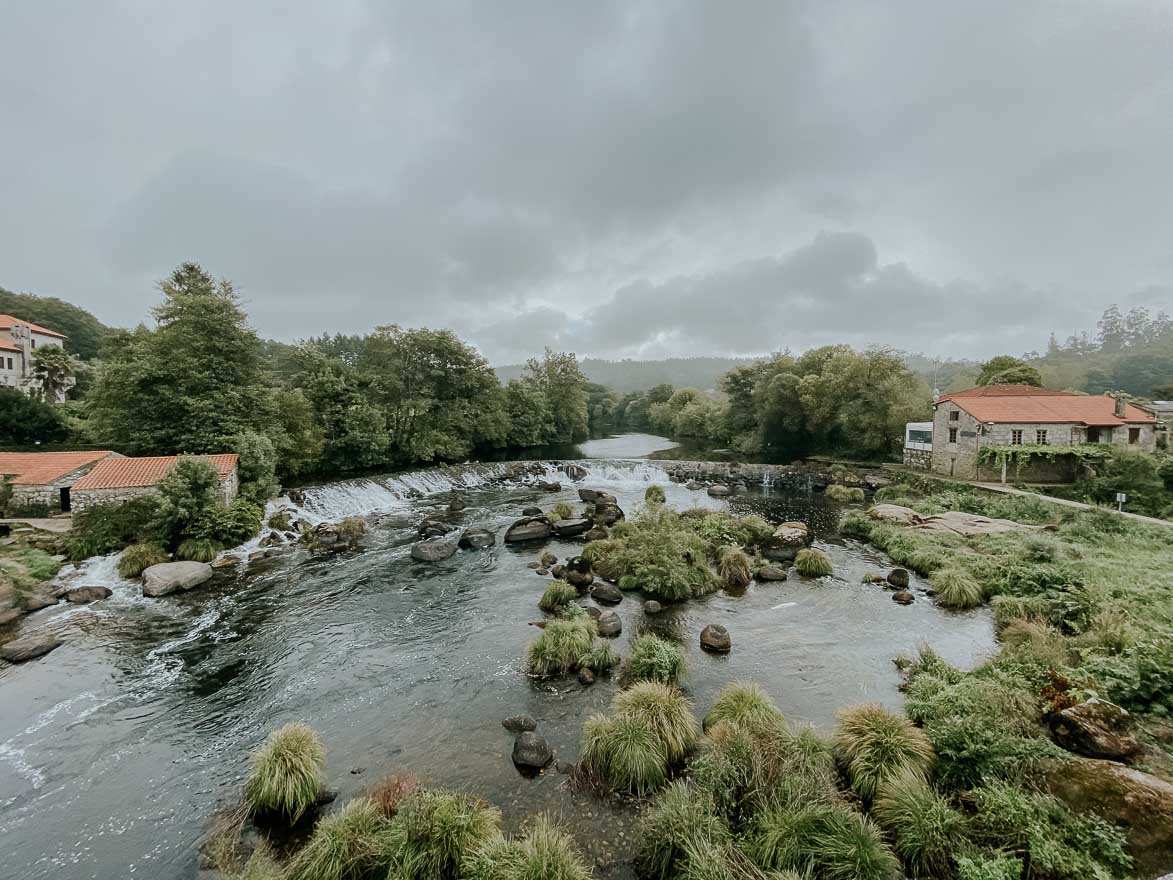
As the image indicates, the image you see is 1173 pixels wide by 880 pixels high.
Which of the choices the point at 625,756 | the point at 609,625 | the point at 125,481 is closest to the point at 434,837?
the point at 625,756

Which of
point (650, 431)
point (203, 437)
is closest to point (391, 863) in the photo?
point (203, 437)

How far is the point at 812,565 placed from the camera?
19.0 metres

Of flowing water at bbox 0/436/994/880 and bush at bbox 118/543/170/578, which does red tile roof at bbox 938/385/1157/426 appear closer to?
flowing water at bbox 0/436/994/880

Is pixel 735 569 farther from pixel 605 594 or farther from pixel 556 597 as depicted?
pixel 556 597

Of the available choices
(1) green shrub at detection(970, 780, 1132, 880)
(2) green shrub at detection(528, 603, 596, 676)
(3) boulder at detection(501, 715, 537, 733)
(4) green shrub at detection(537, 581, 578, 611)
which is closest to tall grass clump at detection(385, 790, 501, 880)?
(3) boulder at detection(501, 715, 537, 733)

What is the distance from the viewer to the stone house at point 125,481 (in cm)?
1909

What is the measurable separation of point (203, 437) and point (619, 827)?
2849 centimetres

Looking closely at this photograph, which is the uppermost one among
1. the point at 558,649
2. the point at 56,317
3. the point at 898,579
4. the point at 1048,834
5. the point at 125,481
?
the point at 56,317

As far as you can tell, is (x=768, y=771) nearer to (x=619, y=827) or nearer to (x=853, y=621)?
(x=619, y=827)

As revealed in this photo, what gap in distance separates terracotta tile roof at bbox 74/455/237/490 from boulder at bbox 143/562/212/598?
5.06 metres

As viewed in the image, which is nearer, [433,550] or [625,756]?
[625,756]

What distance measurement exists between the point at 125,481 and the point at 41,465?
5.14 meters

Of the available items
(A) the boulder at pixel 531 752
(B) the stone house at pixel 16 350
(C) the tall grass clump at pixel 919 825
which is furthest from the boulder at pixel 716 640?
(B) the stone house at pixel 16 350

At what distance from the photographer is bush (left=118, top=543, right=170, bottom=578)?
16.9 meters
